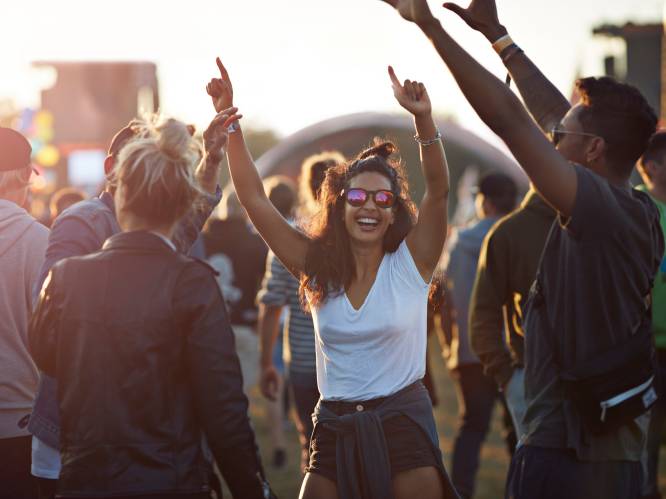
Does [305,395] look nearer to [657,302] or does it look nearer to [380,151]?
[657,302]

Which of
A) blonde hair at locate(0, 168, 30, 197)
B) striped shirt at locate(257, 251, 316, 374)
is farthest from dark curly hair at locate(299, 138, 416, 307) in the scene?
striped shirt at locate(257, 251, 316, 374)

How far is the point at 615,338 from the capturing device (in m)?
4.17

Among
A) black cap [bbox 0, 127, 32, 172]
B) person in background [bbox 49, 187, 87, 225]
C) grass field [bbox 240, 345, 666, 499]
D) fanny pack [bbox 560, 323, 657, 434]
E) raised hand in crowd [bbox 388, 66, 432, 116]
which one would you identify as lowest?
grass field [bbox 240, 345, 666, 499]

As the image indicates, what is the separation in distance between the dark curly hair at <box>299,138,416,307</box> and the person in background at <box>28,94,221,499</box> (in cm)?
45

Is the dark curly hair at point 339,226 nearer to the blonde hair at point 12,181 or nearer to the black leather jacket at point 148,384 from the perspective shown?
the black leather jacket at point 148,384

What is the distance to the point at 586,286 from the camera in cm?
409

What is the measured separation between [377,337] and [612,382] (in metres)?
0.91

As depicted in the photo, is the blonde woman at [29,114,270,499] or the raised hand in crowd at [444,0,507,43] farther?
the raised hand in crowd at [444,0,507,43]

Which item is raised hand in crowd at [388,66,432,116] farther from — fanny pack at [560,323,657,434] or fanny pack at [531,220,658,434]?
fanny pack at [560,323,657,434]

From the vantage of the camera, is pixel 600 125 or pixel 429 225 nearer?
pixel 600 125

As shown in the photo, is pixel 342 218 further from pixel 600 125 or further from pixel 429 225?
pixel 600 125

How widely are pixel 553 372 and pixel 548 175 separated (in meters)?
0.90

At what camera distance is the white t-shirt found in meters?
4.61

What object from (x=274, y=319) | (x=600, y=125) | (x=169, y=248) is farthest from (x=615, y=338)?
(x=274, y=319)
